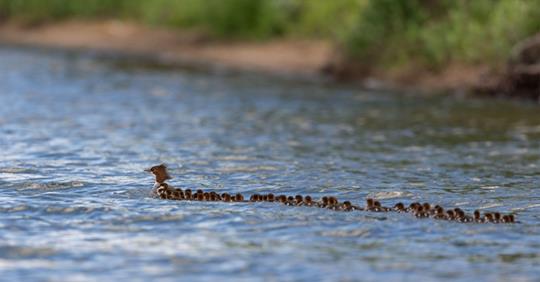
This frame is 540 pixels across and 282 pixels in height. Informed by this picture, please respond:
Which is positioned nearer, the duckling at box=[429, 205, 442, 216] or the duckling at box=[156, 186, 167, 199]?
the duckling at box=[429, 205, 442, 216]

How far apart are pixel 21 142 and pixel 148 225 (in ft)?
26.7

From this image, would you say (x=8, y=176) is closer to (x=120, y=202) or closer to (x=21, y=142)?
(x=120, y=202)

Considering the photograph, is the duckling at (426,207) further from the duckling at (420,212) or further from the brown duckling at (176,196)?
the brown duckling at (176,196)

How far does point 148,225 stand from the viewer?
1371cm

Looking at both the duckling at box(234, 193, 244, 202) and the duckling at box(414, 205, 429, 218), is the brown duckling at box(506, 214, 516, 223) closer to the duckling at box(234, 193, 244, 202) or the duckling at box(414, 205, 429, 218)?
the duckling at box(414, 205, 429, 218)

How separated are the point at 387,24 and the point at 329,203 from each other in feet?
64.0

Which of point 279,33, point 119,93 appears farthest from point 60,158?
point 279,33

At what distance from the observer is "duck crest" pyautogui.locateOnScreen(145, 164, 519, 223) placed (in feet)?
46.1

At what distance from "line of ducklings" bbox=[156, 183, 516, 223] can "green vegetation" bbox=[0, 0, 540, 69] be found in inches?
615

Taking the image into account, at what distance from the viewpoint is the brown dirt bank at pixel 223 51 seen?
31.8 metres

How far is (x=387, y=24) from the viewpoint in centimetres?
3362

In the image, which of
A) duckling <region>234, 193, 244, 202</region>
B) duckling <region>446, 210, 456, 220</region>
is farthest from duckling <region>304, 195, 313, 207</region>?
duckling <region>446, 210, 456, 220</region>

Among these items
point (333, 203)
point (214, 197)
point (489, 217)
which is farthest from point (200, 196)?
point (489, 217)

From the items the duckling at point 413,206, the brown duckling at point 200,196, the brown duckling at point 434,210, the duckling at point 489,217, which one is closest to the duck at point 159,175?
the brown duckling at point 200,196
